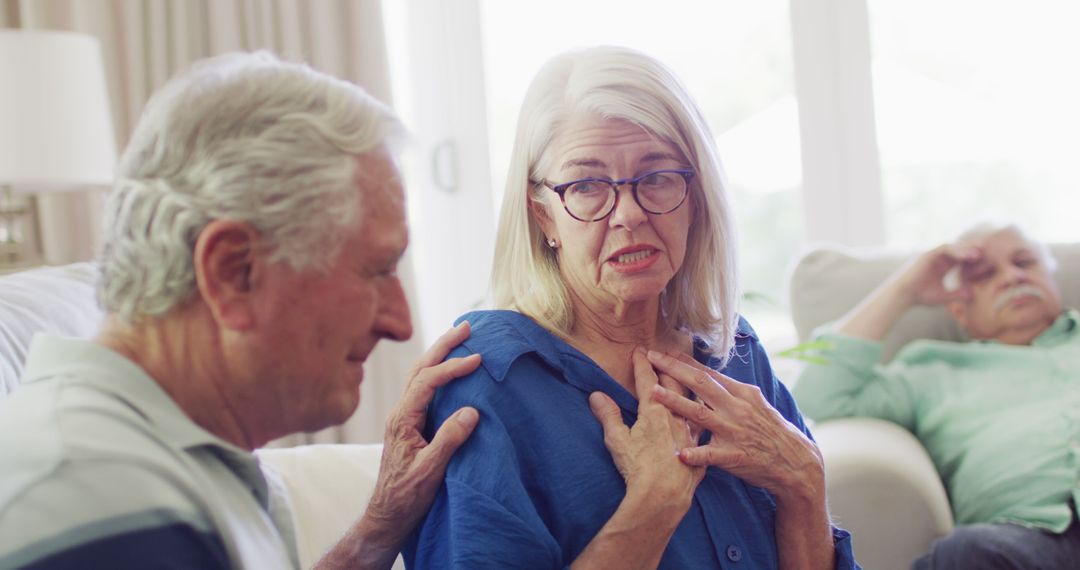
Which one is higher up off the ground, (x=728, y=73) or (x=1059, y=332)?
(x=728, y=73)

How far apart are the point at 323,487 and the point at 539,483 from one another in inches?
21.7

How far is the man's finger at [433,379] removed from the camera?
1285 mm

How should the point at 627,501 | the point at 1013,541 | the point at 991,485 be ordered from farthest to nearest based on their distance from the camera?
the point at 991,485
the point at 1013,541
the point at 627,501

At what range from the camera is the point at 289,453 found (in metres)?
1.74

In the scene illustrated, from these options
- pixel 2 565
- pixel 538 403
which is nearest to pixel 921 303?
pixel 538 403

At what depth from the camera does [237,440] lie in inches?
35.9

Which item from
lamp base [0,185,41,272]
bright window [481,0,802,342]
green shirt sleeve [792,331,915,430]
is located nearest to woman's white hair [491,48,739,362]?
green shirt sleeve [792,331,915,430]

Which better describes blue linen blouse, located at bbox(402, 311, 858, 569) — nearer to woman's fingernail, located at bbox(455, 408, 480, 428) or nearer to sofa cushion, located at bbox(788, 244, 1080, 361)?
woman's fingernail, located at bbox(455, 408, 480, 428)

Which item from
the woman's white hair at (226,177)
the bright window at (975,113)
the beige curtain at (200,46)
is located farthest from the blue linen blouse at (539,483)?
the bright window at (975,113)

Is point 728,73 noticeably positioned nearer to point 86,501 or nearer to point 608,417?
point 608,417

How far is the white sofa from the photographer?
4.76 ft

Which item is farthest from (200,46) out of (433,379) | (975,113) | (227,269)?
(227,269)

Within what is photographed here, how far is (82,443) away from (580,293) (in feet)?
2.67

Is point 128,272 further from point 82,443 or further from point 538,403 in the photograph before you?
point 538,403
